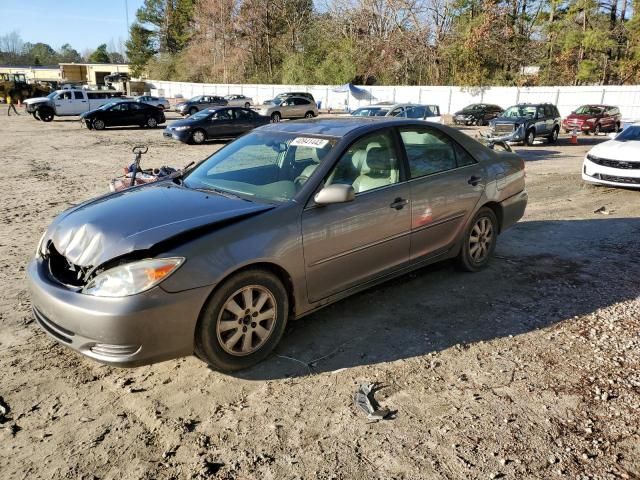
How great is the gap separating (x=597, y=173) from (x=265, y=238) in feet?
28.4

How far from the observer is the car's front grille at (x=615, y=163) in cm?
926

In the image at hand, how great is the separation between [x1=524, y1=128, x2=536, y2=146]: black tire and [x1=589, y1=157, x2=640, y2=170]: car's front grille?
32.4 ft

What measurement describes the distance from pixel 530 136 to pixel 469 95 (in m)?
21.2

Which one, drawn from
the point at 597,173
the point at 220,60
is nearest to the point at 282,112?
the point at 597,173

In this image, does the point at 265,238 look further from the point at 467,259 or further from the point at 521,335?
the point at 467,259

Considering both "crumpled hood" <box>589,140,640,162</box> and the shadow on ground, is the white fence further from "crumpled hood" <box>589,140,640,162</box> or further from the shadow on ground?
the shadow on ground

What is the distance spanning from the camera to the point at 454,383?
3344mm

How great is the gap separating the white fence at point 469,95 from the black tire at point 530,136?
1554 cm

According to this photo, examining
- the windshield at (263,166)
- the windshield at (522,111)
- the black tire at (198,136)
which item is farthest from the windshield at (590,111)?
the windshield at (263,166)

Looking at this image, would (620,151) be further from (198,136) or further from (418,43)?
(418,43)

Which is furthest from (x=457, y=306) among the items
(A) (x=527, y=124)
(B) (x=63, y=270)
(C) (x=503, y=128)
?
(A) (x=527, y=124)

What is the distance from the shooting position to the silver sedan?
300cm

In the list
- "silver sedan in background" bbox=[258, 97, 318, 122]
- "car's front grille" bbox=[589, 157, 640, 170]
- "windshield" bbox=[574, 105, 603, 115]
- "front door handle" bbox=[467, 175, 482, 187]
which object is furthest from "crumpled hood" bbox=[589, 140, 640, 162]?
"silver sedan in background" bbox=[258, 97, 318, 122]

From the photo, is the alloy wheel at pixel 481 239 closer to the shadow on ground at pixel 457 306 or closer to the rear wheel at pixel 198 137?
the shadow on ground at pixel 457 306
